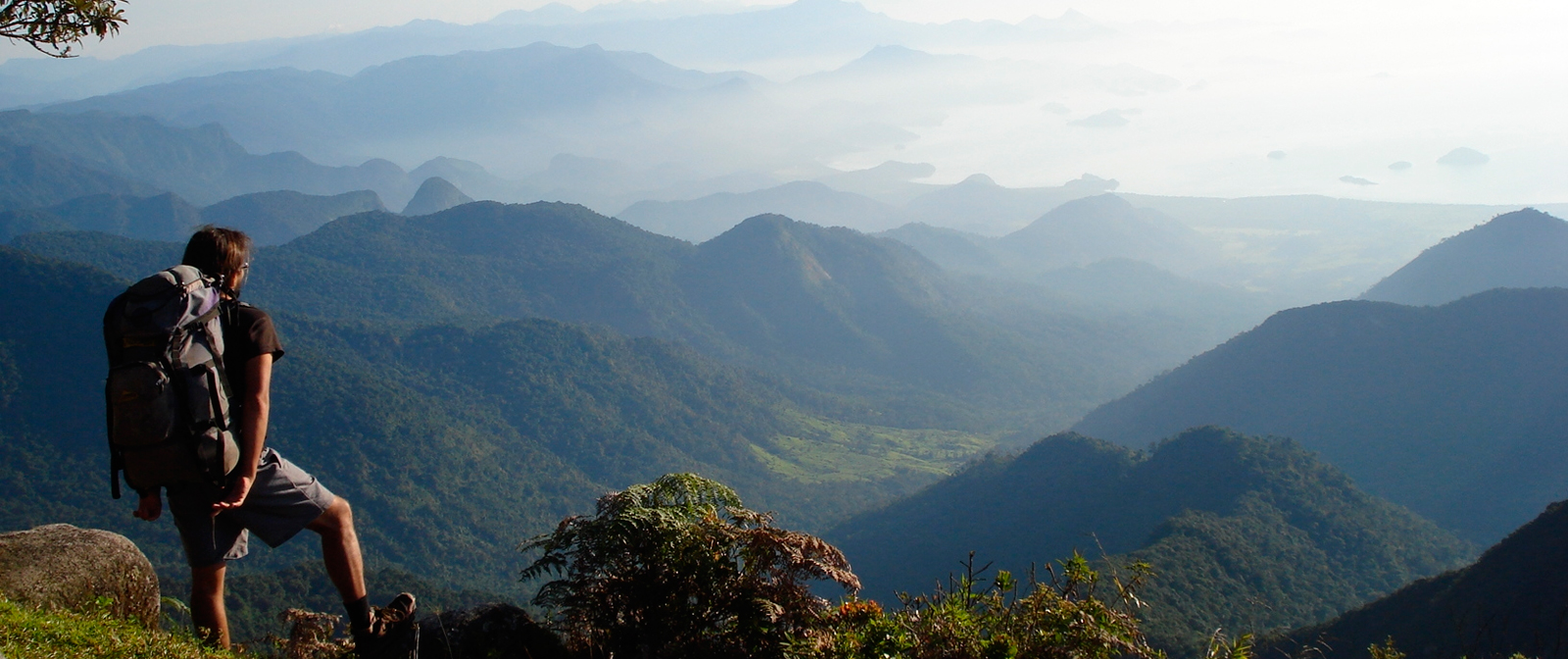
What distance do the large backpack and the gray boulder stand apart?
2477 millimetres

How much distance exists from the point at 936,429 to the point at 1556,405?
3088 inches

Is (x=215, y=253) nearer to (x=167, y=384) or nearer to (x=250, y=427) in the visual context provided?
(x=167, y=384)

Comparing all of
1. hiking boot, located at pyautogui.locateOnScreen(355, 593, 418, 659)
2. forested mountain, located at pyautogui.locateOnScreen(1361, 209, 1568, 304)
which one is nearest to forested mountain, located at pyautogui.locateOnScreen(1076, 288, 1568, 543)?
forested mountain, located at pyautogui.locateOnScreen(1361, 209, 1568, 304)

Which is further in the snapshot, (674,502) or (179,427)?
(674,502)

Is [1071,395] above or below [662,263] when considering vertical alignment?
below

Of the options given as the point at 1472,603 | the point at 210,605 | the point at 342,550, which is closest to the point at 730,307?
the point at 1472,603

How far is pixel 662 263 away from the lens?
191000 millimetres

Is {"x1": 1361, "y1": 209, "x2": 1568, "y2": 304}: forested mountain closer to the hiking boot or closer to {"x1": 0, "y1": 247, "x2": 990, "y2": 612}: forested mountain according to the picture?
{"x1": 0, "y1": 247, "x2": 990, "y2": 612}: forested mountain

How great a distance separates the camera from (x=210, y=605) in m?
5.05

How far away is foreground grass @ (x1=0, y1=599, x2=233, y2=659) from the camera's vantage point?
4.43 m

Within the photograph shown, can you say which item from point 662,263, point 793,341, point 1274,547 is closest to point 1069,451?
point 1274,547

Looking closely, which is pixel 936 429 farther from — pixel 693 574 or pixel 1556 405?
pixel 693 574

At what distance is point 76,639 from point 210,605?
623 millimetres

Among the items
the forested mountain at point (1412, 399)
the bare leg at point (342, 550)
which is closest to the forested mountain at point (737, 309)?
the forested mountain at point (1412, 399)
